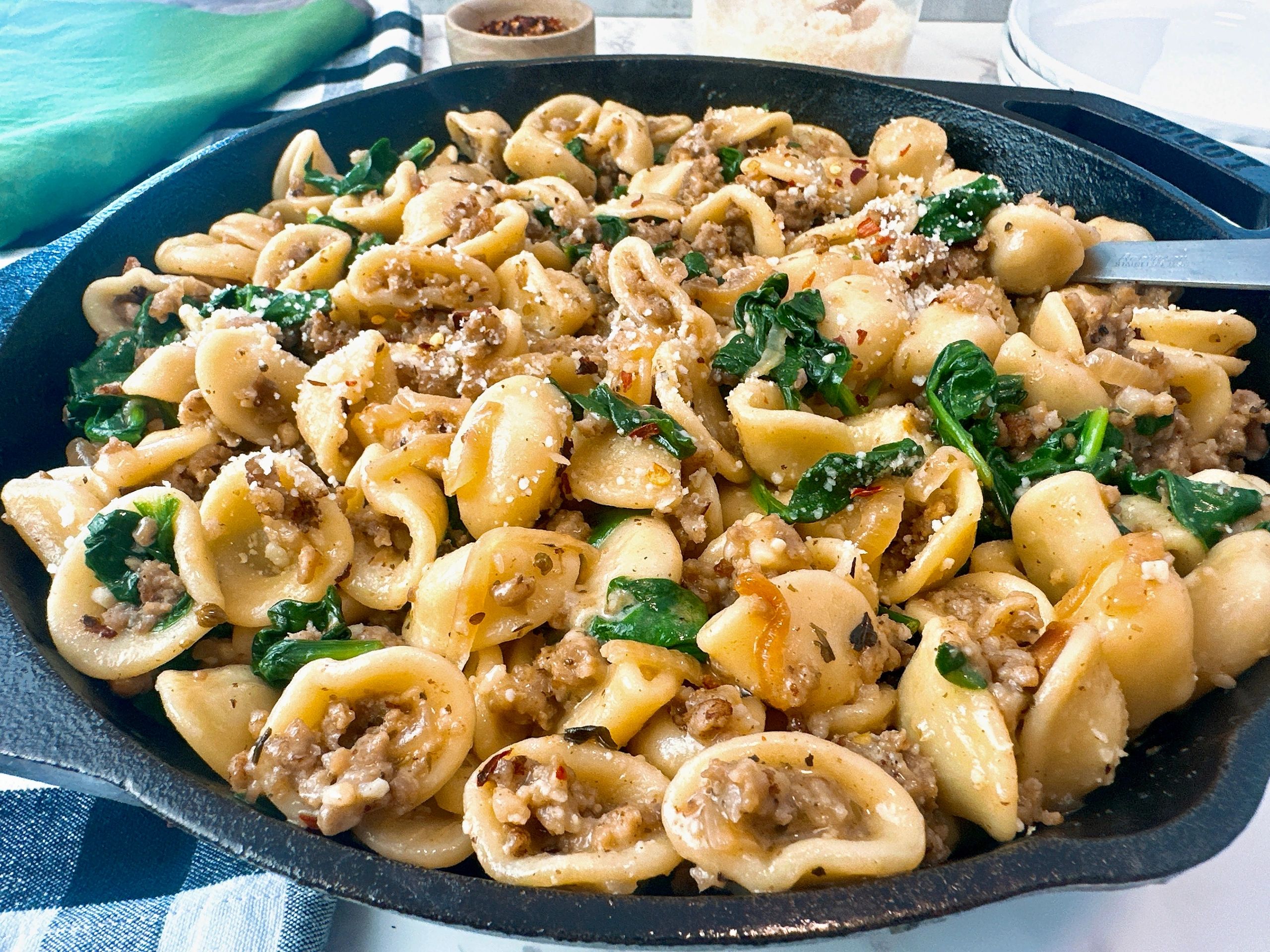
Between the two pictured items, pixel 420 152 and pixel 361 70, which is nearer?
pixel 420 152

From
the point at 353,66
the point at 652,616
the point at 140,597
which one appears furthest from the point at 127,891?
the point at 353,66

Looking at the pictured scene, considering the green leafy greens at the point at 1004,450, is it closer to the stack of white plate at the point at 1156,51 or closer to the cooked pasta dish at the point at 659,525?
the cooked pasta dish at the point at 659,525

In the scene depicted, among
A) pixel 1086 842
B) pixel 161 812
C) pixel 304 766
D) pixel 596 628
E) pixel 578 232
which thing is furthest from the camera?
pixel 578 232

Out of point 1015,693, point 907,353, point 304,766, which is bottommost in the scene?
point 304,766

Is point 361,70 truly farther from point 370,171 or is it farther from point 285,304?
point 285,304

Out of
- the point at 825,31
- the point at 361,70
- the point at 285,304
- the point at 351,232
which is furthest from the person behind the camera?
the point at 361,70

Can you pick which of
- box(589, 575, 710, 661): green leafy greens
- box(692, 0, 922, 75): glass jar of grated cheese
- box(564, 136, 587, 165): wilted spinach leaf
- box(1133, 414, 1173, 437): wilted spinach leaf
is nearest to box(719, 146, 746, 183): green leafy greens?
box(564, 136, 587, 165): wilted spinach leaf

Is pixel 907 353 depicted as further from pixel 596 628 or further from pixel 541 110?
pixel 541 110

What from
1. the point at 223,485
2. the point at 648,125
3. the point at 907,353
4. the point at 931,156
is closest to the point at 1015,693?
the point at 907,353
